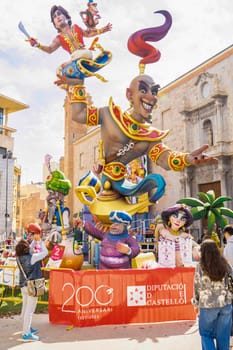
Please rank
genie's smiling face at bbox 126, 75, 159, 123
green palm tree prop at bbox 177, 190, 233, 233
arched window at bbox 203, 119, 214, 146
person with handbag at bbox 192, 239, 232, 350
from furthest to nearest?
arched window at bbox 203, 119, 214, 146 < green palm tree prop at bbox 177, 190, 233, 233 < genie's smiling face at bbox 126, 75, 159, 123 < person with handbag at bbox 192, 239, 232, 350

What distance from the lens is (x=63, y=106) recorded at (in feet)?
102

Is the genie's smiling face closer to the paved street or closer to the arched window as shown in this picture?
the paved street

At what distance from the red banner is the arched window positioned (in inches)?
563

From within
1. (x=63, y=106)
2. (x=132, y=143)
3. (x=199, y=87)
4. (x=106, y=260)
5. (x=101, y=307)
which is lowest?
(x=101, y=307)

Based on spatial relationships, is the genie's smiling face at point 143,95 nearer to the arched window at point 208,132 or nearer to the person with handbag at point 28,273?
the person with handbag at point 28,273

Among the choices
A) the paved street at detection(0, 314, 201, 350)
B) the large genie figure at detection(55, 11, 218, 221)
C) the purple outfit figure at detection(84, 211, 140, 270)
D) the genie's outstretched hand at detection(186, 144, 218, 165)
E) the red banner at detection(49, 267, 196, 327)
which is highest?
the large genie figure at detection(55, 11, 218, 221)

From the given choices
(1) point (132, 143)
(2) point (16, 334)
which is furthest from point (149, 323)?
(1) point (132, 143)

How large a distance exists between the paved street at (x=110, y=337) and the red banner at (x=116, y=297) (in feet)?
0.37

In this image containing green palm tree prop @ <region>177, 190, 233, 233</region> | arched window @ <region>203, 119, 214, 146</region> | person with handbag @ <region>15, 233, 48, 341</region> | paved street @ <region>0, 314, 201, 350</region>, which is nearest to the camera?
paved street @ <region>0, 314, 201, 350</region>

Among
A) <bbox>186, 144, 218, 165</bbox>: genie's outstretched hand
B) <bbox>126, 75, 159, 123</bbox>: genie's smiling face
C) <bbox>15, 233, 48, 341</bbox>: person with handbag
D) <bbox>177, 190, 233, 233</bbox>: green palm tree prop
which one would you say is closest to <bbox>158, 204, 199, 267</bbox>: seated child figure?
<bbox>186, 144, 218, 165</bbox>: genie's outstretched hand

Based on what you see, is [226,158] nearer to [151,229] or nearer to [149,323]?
[151,229]

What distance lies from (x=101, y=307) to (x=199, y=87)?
53.2 feet

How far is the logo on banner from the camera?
15.2ft

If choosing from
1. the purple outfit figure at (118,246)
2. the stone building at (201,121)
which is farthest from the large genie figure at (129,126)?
the stone building at (201,121)
